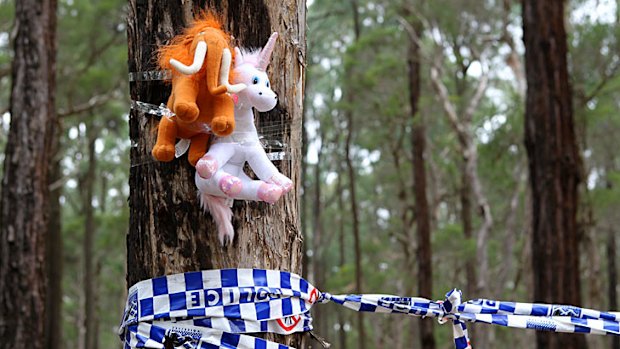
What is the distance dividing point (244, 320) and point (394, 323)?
20.8m

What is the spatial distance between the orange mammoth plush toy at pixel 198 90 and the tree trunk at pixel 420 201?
47.4 feet

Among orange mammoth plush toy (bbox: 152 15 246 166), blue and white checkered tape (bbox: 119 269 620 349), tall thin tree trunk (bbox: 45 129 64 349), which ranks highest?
orange mammoth plush toy (bbox: 152 15 246 166)

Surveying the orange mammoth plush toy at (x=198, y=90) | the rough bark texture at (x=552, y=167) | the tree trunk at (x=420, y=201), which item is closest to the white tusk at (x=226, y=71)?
the orange mammoth plush toy at (x=198, y=90)

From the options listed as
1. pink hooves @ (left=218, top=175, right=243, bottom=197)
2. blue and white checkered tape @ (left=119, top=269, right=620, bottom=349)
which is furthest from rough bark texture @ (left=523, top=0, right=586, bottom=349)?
pink hooves @ (left=218, top=175, right=243, bottom=197)

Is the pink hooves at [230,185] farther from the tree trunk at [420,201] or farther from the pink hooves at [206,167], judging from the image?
the tree trunk at [420,201]

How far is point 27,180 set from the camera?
7059 mm

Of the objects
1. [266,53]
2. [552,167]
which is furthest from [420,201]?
[266,53]

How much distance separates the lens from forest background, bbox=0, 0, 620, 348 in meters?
17.1

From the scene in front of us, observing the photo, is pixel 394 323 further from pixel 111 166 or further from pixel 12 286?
pixel 12 286

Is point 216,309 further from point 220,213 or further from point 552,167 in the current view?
point 552,167

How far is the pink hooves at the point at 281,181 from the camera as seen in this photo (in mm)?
1938

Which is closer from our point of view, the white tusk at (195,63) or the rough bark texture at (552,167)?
the white tusk at (195,63)

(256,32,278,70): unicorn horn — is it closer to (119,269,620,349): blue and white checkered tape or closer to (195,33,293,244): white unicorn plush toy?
(195,33,293,244): white unicorn plush toy

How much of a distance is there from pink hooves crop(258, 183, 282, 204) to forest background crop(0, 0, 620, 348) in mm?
11230
